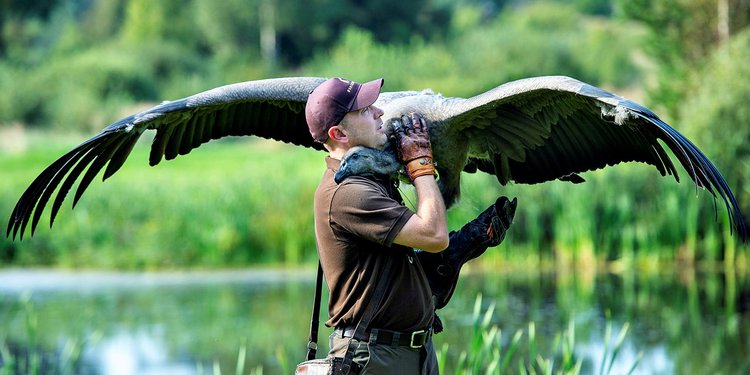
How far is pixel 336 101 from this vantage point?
479 cm

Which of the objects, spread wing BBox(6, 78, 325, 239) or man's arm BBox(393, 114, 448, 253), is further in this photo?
spread wing BBox(6, 78, 325, 239)

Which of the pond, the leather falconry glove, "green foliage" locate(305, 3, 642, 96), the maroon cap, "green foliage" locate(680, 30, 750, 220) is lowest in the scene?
the pond

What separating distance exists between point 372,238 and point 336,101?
606mm

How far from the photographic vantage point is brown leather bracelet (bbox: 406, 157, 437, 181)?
4879 mm

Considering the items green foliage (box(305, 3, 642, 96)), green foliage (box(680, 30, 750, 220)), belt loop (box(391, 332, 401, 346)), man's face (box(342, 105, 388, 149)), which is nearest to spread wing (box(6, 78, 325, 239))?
man's face (box(342, 105, 388, 149))

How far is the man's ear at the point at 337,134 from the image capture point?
4.88 m

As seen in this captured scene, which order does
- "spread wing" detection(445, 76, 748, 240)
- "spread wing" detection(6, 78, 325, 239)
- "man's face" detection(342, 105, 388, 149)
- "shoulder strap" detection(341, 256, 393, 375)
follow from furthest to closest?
"spread wing" detection(6, 78, 325, 239) < "spread wing" detection(445, 76, 748, 240) < "man's face" detection(342, 105, 388, 149) < "shoulder strap" detection(341, 256, 393, 375)

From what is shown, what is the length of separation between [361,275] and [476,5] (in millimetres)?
81153

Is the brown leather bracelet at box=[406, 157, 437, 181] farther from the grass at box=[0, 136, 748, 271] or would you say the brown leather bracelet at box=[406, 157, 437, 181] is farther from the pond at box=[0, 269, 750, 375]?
the grass at box=[0, 136, 748, 271]

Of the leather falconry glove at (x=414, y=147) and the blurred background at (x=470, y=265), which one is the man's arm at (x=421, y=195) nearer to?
the leather falconry glove at (x=414, y=147)

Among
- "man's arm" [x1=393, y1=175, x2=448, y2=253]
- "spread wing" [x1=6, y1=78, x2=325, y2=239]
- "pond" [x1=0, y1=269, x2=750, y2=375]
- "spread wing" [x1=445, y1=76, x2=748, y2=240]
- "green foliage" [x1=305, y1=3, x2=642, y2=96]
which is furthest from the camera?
"green foliage" [x1=305, y1=3, x2=642, y2=96]

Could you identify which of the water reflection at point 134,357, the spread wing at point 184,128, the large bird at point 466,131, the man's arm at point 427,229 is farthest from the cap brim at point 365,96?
the water reflection at point 134,357

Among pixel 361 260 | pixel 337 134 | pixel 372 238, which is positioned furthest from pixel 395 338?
pixel 337 134

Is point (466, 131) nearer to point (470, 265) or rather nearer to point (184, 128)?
point (184, 128)
